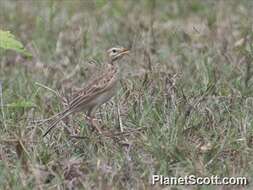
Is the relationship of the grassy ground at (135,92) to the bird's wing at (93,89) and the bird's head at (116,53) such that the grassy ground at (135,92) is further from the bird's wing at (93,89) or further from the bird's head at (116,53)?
the bird's head at (116,53)

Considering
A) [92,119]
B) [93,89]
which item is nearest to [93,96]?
[93,89]

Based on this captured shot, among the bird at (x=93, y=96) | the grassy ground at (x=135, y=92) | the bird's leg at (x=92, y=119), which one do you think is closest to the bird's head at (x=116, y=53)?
the bird at (x=93, y=96)

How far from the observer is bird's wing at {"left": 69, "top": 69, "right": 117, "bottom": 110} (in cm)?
775

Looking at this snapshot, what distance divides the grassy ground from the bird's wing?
0.78 ft

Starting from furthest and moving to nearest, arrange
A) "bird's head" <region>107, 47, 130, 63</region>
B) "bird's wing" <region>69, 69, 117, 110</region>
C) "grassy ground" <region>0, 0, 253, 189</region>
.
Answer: "bird's head" <region>107, 47, 130, 63</region>, "bird's wing" <region>69, 69, 117, 110</region>, "grassy ground" <region>0, 0, 253, 189</region>

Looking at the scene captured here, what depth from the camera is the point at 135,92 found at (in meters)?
8.38

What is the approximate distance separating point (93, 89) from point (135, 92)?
640mm

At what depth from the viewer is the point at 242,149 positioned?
711cm

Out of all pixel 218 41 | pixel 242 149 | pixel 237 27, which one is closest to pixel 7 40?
pixel 242 149

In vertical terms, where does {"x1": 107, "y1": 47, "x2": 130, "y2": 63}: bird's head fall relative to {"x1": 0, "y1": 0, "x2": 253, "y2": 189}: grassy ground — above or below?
above

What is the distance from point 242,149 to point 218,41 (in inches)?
151

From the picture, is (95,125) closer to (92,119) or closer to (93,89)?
(92,119)

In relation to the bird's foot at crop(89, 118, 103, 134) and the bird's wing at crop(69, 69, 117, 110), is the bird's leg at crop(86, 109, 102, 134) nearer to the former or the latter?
the bird's foot at crop(89, 118, 103, 134)

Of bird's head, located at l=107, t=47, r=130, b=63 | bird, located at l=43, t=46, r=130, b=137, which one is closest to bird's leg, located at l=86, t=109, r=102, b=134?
bird, located at l=43, t=46, r=130, b=137
